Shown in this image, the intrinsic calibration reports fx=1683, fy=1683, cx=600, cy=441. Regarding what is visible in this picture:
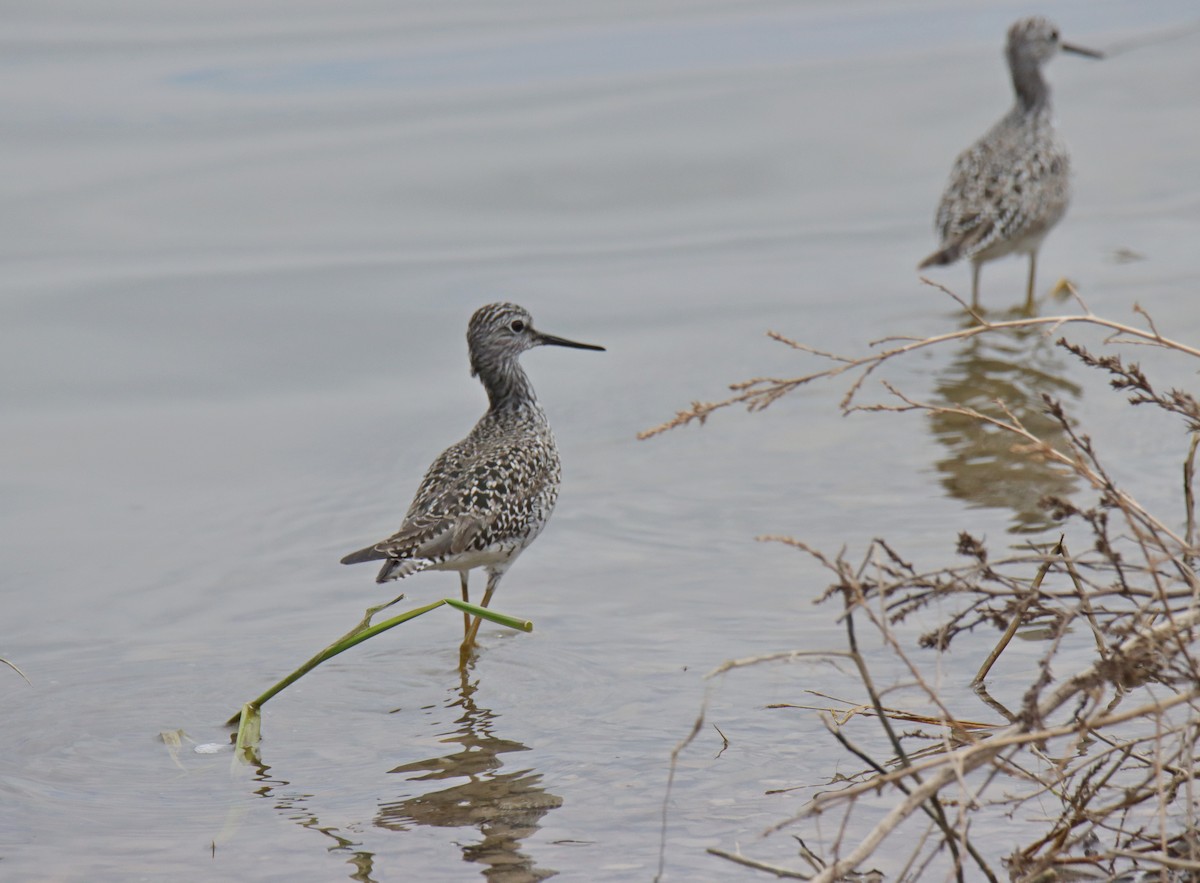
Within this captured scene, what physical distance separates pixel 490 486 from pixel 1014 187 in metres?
6.10

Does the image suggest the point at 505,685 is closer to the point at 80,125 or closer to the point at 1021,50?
the point at 1021,50

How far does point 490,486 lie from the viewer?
271 inches

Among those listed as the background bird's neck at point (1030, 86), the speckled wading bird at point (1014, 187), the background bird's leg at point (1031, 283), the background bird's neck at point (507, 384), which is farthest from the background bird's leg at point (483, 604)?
the background bird's neck at point (1030, 86)

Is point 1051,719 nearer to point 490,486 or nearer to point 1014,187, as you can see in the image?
point 490,486

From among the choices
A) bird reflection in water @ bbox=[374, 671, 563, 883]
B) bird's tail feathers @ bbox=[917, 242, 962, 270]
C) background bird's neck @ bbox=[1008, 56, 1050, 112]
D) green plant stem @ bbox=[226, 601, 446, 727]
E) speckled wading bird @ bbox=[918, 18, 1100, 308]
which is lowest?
bird reflection in water @ bbox=[374, 671, 563, 883]

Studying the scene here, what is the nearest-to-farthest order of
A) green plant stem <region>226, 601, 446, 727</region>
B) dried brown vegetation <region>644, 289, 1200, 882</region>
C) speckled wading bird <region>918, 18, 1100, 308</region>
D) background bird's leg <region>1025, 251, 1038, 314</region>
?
1. dried brown vegetation <region>644, 289, 1200, 882</region>
2. green plant stem <region>226, 601, 446, 727</region>
3. speckled wading bird <region>918, 18, 1100, 308</region>
4. background bird's leg <region>1025, 251, 1038, 314</region>

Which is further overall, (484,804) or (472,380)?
(472,380)

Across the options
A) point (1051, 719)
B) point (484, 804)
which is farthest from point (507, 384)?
point (1051, 719)

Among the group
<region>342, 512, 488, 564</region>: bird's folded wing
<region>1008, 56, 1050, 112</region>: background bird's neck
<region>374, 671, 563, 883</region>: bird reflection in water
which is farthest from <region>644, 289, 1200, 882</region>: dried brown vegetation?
<region>1008, 56, 1050, 112</region>: background bird's neck

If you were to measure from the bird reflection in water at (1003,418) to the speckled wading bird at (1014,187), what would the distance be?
58 cm

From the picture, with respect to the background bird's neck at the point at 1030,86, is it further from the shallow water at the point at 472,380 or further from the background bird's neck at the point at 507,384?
the background bird's neck at the point at 507,384

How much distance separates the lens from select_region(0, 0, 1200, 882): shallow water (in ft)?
17.5

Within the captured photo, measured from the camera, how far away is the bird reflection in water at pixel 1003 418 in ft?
26.3

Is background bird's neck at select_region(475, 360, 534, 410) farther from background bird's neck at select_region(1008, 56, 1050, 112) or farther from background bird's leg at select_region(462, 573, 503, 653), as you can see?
background bird's neck at select_region(1008, 56, 1050, 112)
